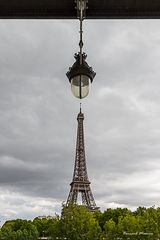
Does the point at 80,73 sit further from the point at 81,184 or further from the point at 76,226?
the point at 81,184

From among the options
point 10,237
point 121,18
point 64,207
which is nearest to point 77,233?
point 64,207

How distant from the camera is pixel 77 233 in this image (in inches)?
1897

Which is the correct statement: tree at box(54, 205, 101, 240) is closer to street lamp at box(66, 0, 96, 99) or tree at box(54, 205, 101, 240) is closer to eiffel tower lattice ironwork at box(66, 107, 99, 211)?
eiffel tower lattice ironwork at box(66, 107, 99, 211)

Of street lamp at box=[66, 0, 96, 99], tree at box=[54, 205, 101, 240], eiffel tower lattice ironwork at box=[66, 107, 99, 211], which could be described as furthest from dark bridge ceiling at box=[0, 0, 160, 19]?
eiffel tower lattice ironwork at box=[66, 107, 99, 211]

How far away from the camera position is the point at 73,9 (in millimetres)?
5523

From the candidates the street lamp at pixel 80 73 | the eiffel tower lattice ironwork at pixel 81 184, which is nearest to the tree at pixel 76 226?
the eiffel tower lattice ironwork at pixel 81 184

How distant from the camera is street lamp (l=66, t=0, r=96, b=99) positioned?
4.63 m

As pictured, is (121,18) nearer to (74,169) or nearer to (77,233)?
(77,233)

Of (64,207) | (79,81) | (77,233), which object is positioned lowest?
(79,81)

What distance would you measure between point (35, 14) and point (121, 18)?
3.43ft

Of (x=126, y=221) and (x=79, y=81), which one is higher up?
(x=126, y=221)

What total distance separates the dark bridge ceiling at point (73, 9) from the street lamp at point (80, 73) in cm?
44

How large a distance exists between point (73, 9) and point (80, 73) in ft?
3.61

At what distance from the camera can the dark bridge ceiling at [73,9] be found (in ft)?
17.9
